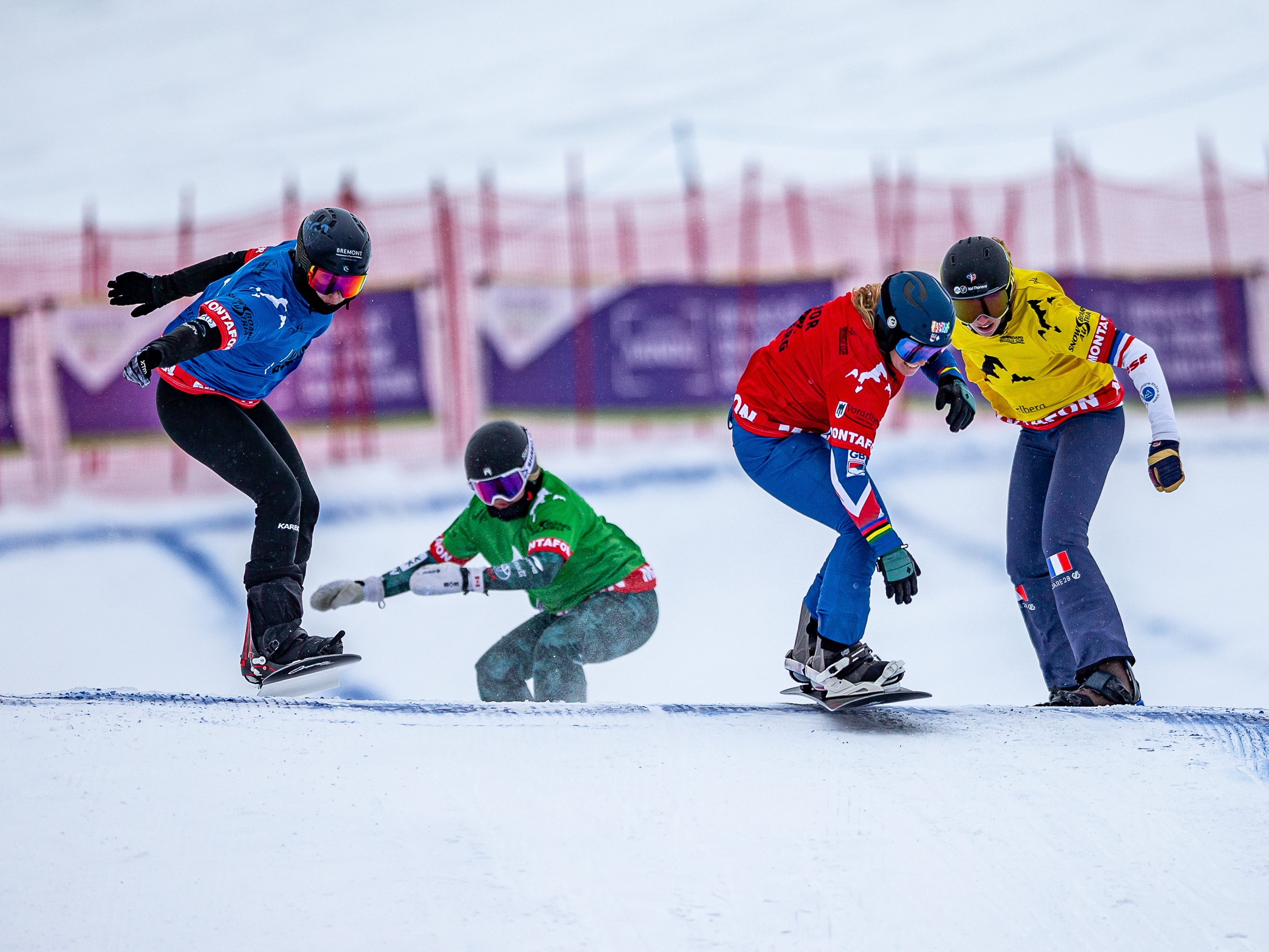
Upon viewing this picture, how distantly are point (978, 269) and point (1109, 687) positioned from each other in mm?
Answer: 1524

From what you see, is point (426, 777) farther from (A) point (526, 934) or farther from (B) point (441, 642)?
(B) point (441, 642)

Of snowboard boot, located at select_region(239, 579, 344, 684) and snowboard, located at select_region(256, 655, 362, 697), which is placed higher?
snowboard boot, located at select_region(239, 579, 344, 684)

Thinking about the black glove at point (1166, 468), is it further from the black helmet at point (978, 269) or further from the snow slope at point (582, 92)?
the snow slope at point (582, 92)

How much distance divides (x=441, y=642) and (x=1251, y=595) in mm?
4607

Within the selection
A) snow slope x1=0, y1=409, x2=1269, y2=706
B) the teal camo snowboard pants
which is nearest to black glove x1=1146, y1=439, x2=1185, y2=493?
the teal camo snowboard pants

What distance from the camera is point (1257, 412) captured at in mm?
10945

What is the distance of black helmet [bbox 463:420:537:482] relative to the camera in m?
4.11

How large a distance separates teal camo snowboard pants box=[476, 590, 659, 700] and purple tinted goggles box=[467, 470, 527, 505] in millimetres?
558

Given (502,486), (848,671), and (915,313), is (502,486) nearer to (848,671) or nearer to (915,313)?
(848,671)

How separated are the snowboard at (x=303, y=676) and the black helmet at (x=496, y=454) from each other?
0.78 meters

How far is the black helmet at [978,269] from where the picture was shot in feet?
13.1

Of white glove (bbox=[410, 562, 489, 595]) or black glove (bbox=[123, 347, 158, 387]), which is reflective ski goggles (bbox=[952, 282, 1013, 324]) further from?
black glove (bbox=[123, 347, 158, 387])

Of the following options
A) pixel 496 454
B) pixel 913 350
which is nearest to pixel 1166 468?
pixel 913 350

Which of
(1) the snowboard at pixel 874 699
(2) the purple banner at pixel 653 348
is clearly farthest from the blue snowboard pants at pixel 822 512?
(2) the purple banner at pixel 653 348
